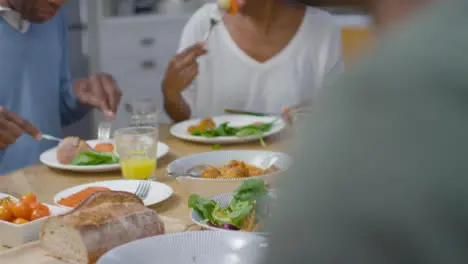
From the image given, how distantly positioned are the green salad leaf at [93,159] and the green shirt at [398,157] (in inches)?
63.3

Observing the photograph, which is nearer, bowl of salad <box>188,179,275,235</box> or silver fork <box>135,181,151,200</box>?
bowl of salad <box>188,179,275,235</box>

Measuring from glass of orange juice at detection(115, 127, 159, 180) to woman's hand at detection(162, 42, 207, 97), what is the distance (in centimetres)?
66

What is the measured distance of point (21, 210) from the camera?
1352 millimetres

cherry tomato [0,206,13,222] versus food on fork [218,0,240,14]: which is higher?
food on fork [218,0,240,14]

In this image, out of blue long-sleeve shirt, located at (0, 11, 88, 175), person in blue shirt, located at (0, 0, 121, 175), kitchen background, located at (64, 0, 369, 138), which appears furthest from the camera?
kitchen background, located at (64, 0, 369, 138)

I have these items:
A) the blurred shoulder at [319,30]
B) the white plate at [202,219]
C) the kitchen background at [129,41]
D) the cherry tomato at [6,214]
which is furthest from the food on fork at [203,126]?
the kitchen background at [129,41]

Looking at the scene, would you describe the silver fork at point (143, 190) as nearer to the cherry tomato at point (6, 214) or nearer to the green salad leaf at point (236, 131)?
Answer: the cherry tomato at point (6, 214)

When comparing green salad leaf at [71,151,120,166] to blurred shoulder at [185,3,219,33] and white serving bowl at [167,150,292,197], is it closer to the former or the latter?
white serving bowl at [167,150,292,197]

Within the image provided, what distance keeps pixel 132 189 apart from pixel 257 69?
1273 millimetres

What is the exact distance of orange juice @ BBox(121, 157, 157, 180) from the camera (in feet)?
5.75

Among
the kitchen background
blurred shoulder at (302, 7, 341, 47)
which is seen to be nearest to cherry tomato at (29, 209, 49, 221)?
blurred shoulder at (302, 7, 341, 47)

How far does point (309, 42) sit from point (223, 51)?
38 centimetres

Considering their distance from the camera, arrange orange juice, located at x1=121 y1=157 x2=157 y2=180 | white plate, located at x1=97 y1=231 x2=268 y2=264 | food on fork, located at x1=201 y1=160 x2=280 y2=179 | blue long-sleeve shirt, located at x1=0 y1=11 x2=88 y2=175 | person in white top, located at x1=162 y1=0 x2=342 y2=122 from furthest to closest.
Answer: person in white top, located at x1=162 y1=0 x2=342 y2=122
blue long-sleeve shirt, located at x1=0 y1=11 x2=88 y2=175
orange juice, located at x1=121 y1=157 x2=157 y2=180
food on fork, located at x1=201 y1=160 x2=280 y2=179
white plate, located at x1=97 y1=231 x2=268 y2=264

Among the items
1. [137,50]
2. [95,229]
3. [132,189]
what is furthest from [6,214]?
[137,50]
